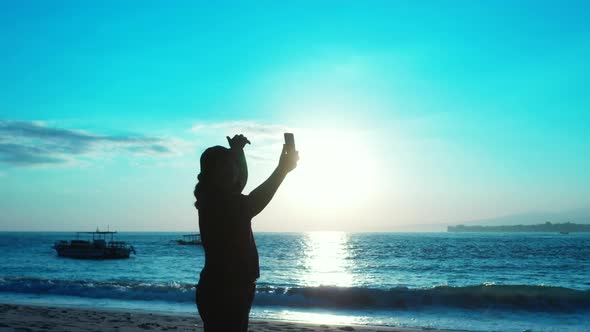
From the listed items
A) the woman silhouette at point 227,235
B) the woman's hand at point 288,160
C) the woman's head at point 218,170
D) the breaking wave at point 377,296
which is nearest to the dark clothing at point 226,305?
the woman silhouette at point 227,235

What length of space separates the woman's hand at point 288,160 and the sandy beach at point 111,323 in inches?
323

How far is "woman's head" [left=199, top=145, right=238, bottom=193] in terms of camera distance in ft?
8.11

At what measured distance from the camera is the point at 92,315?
1174 centimetres

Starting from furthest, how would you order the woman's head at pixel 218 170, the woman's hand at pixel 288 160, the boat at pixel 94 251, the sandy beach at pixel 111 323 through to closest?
the boat at pixel 94 251, the sandy beach at pixel 111 323, the woman's head at pixel 218 170, the woman's hand at pixel 288 160

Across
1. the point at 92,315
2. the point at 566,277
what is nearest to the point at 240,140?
the point at 92,315

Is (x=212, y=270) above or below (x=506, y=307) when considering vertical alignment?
above

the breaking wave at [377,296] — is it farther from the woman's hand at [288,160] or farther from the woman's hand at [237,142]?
the woman's hand at [288,160]

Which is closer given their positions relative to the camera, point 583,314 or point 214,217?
point 214,217

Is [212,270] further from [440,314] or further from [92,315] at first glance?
[440,314]

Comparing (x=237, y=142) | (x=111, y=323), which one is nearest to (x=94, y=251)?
(x=111, y=323)

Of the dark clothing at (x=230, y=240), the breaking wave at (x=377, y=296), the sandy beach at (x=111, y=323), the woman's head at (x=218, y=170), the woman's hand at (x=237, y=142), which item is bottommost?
the breaking wave at (x=377, y=296)

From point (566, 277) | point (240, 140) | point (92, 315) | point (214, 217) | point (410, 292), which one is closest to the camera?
point (214, 217)

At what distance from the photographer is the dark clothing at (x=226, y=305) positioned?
95.0 inches

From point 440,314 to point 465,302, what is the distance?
2604mm
